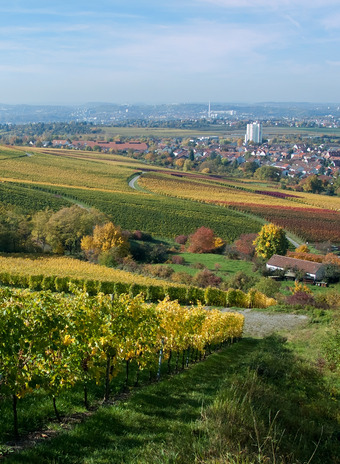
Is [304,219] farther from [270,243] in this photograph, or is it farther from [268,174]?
[268,174]

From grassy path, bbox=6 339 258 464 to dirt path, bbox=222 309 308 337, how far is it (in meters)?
15.4

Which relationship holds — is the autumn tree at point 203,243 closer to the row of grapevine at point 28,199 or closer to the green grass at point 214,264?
the green grass at point 214,264

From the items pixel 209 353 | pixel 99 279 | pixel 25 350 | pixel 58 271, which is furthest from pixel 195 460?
pixel 58 271

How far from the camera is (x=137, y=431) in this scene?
28.2 ft

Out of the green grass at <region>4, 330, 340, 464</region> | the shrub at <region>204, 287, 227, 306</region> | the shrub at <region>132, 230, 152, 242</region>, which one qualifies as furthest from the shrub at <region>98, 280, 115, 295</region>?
the shrub at <region>132, 230, 152, 242</region>

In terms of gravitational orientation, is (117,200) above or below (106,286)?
above

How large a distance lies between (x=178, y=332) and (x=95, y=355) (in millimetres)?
5161

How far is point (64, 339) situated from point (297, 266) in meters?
41.1

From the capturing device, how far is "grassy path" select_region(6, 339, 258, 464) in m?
7.12

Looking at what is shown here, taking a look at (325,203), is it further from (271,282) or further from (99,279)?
(99,279)

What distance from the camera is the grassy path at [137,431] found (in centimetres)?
712

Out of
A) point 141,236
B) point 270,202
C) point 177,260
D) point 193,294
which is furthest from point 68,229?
point 270,202

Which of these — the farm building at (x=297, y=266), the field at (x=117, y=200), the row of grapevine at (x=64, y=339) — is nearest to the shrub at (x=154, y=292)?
the farm building at (x=297, y=266)

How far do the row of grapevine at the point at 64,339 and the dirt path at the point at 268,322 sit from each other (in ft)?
53.7
